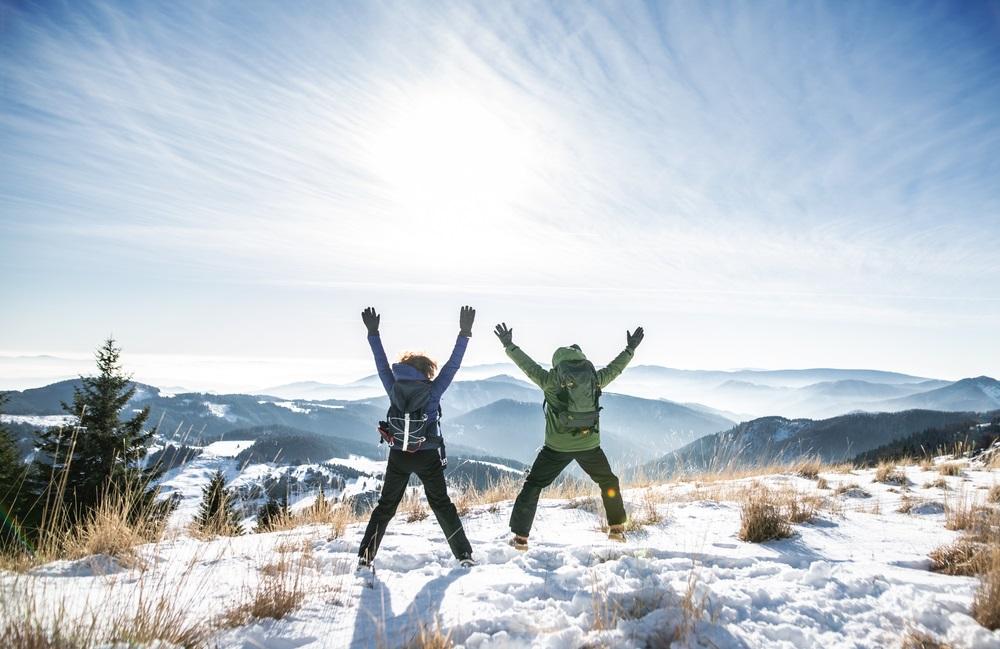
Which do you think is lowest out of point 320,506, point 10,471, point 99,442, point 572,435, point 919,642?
point 10,471

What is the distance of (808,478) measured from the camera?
952 cm

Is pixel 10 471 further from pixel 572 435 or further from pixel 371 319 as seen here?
pixel 572 435

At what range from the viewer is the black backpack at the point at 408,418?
14.6 ft

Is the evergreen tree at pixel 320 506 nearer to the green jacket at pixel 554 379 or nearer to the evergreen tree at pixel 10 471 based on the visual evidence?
the green jacket at pixel 554 379

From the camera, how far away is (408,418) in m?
4.45

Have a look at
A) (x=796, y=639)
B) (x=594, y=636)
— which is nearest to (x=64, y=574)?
(x=594, y=636)

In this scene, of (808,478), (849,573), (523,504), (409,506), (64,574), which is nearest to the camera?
(849,573)

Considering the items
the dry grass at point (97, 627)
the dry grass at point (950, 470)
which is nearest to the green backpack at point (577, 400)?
the dry grass at point (97, 627)

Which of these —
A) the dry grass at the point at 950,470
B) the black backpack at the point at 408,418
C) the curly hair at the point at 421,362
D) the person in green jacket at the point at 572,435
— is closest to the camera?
the black backpack at the point at 408,418

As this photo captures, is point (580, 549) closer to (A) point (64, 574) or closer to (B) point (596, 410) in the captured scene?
(B) point (596, 410)

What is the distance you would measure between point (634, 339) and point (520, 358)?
1.63 meters

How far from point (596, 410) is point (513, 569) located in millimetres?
2105

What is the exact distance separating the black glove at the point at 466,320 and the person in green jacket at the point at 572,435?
37.3 inches

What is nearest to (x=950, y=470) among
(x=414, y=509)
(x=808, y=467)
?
(x=808, y=467)
